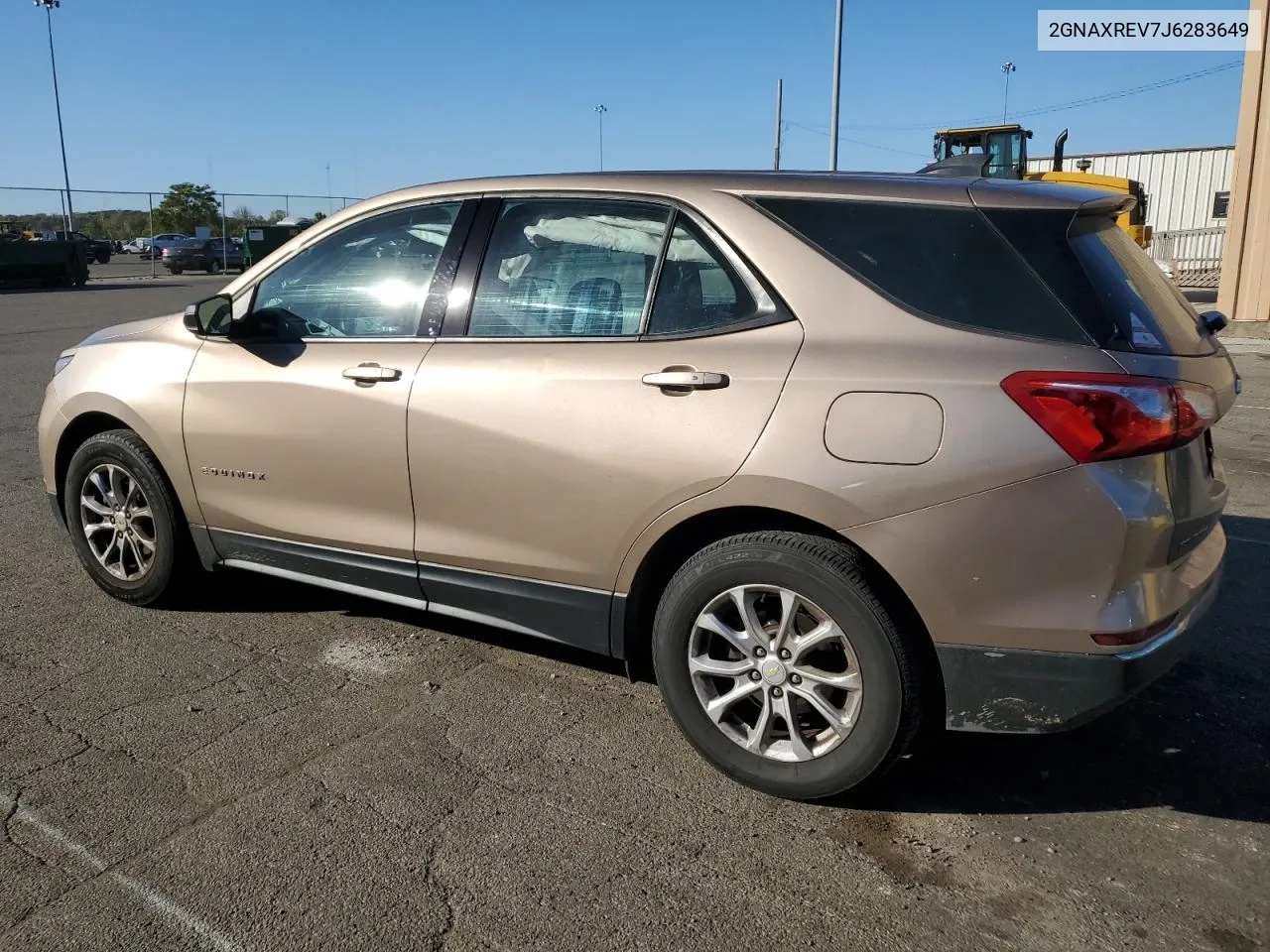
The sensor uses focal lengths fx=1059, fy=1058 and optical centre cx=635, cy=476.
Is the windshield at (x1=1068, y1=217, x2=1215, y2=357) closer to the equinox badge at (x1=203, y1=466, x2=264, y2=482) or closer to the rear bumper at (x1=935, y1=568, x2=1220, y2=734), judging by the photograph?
the rear bumper at (x1=935, y1=568, x2=1220, y2=734)

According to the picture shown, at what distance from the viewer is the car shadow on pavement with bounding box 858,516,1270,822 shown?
3.07 m

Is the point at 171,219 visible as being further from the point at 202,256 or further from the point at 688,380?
the point at 688,380

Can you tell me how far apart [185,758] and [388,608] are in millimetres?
1390

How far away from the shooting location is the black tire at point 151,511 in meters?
4.38

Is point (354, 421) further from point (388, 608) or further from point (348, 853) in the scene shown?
point (348, 853)

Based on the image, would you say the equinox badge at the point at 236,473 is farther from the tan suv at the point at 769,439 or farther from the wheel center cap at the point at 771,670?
the wheel center cap at the point at 771,670

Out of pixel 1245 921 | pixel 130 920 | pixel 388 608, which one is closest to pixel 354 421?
pixel 388 608

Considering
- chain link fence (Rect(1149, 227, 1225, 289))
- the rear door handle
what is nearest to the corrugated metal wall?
chain link fence (Rect(1149, 227, 1225, 289))

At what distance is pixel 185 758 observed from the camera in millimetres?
3275


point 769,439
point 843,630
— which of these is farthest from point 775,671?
point 769,439

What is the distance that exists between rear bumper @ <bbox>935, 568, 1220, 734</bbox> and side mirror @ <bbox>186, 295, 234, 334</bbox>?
3047mm

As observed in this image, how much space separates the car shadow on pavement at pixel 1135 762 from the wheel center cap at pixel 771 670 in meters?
0.40

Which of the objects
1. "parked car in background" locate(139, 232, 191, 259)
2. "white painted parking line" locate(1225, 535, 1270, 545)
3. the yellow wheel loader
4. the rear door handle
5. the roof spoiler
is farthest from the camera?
"parked car in background" locate(139, 232, 191, 259)

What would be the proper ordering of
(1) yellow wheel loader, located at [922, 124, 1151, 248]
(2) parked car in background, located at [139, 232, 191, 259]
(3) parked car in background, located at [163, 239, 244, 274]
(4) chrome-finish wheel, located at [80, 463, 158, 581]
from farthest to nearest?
(2) parked car in background, located at [139, 232, 191, 259]
(3) parked car in background, located at [163, 239, 244, 274]
(1) yellow wheel loader, located at [922, 124, 1151, 248]
(4) chrome-finish wheel, located at [80, 463, 158, 581]
